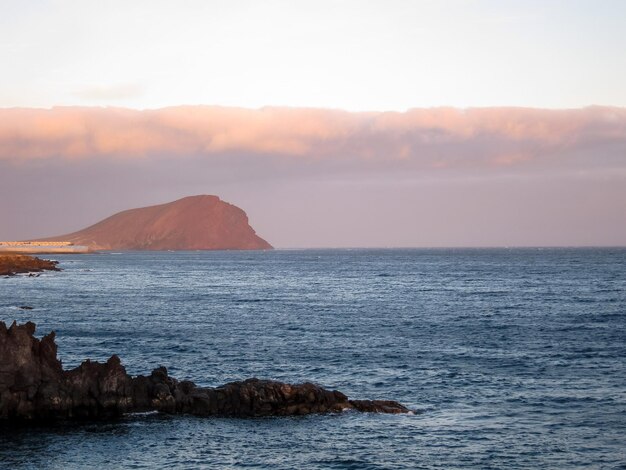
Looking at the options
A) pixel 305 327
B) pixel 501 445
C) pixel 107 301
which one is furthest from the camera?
pixel 107 301

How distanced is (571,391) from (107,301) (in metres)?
81.2

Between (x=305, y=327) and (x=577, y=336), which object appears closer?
(x=577, y=336)

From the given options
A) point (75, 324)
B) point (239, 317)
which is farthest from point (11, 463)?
point (239, 317)

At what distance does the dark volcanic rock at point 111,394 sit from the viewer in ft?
131

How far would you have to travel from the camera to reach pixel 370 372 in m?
53.4

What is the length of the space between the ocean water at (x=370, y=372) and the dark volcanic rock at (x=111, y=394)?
116 centimetres

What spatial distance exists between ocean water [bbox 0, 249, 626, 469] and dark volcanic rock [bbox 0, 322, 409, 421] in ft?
3.80

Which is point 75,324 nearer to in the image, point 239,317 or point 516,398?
point 239,317

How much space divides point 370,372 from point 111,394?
19647 mm

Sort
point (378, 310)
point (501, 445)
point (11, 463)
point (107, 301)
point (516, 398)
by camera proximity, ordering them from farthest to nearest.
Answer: point (107, 301), point (378, 310), point (516, 398), point (501, 445), point (11, 463)

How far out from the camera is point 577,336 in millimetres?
70438

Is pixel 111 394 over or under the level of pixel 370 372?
over

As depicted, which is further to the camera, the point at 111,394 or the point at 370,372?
the point at 370,372

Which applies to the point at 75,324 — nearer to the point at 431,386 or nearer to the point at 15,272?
the point at 431,386
